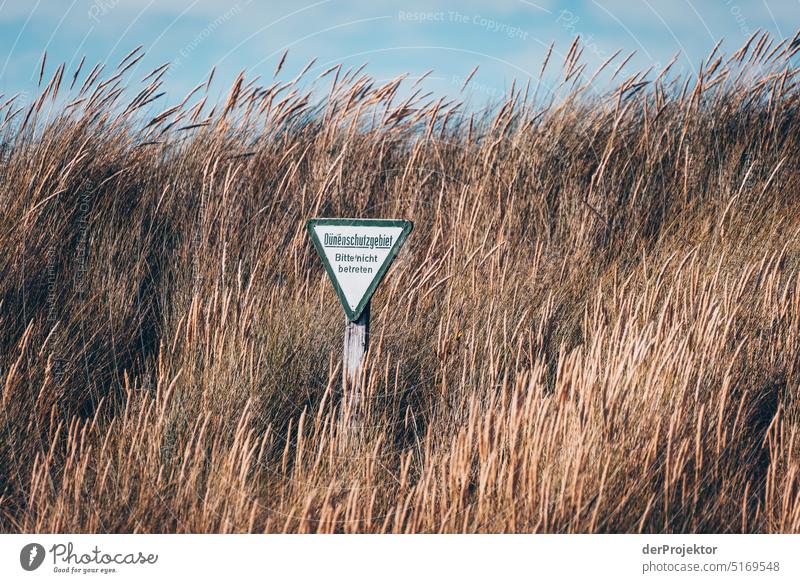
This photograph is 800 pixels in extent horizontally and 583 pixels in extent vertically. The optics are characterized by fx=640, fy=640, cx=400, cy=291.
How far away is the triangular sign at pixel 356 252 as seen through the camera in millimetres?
1903

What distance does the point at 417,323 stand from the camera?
2.38 m

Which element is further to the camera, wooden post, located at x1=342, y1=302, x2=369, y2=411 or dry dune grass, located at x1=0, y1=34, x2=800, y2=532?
wooden post, located at x1=342, y1=302, x2=369, y2=411

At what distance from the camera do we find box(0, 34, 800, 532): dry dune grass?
1624 millimetres

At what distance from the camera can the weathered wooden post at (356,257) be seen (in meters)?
1.90

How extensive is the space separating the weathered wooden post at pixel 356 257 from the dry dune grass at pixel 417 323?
0.13m

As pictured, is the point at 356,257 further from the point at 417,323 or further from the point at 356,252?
the point at 417,323

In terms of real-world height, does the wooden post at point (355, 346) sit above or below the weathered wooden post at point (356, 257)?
below

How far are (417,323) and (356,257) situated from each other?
1.77 ft

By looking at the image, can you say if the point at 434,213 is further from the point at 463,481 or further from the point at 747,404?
the point at 463,481

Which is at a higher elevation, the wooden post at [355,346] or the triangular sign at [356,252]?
the triangular sign at [356,252]

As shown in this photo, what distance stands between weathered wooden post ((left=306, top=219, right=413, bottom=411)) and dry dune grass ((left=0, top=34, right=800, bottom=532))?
0.13m

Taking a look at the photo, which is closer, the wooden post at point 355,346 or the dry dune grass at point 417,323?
the dry dune grass at point 417,323

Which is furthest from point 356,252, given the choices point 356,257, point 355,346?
point 355,346

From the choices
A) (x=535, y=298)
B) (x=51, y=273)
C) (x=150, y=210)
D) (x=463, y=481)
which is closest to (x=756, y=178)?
(x=535, y=298)
